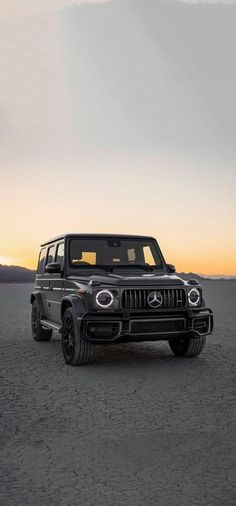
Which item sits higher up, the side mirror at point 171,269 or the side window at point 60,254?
the side window at point 60,254

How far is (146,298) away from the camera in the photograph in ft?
24.2

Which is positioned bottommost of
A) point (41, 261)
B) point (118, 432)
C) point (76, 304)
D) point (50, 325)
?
point (118, 432)

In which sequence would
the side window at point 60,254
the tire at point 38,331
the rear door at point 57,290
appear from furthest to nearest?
the tire at point 38,331 < the side window at point 60,254 < the rear door at point 57,290

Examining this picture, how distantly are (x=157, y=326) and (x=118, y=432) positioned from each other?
298 cm

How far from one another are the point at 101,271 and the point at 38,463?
4851 millimetres

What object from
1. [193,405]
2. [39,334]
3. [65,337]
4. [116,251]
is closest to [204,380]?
[193,405]

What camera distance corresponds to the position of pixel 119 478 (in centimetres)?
344

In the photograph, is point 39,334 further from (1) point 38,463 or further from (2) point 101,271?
(1) point 38,463

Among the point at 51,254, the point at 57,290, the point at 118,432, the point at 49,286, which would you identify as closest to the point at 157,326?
the point at 57,290

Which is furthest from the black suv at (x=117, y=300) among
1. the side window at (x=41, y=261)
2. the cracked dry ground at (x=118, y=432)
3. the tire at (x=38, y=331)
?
the side window at (x=41, y=261)

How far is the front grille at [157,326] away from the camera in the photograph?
23.8 ft

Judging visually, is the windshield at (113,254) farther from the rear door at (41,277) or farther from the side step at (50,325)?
the rear door at (41,277)

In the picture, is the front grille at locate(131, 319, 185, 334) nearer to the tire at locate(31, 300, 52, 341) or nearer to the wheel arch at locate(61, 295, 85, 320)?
the wheel arch at locate(61, 295, 85, 320)

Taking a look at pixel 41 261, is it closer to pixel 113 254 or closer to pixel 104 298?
pixel 113 254
